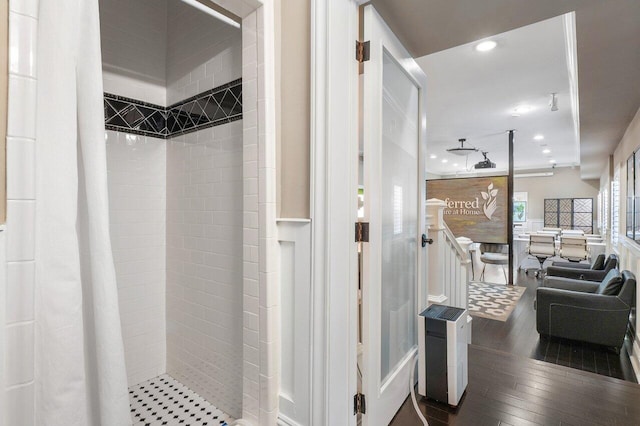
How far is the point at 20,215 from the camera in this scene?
0.78m

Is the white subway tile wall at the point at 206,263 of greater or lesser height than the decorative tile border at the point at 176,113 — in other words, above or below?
below

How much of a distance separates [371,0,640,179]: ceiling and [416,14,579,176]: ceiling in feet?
0.87

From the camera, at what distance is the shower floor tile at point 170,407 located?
77.9 inches

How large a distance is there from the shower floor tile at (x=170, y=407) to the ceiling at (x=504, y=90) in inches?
129

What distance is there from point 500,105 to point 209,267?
15.8 feet

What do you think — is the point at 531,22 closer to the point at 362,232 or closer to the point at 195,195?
the point at 362,232

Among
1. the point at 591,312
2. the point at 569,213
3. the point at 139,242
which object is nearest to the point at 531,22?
the point at 139,242

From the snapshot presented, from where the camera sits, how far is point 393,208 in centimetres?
183

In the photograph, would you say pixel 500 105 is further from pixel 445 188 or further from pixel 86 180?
pixel 86 180

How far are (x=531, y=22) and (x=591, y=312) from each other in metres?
3.30

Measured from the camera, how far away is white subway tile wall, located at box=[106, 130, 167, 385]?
2299 mm

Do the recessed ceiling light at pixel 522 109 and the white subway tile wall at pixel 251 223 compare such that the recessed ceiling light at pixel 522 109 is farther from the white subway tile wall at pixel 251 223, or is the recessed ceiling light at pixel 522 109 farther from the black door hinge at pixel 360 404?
the black door hinge at pixel 360 404

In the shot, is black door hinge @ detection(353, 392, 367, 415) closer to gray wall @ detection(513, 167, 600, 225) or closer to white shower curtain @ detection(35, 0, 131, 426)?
white shower curtain @ detection(35, 0, 131, 426)

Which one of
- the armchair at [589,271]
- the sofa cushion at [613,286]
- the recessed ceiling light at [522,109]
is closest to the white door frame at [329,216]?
the sofa cushion at [613,286]
